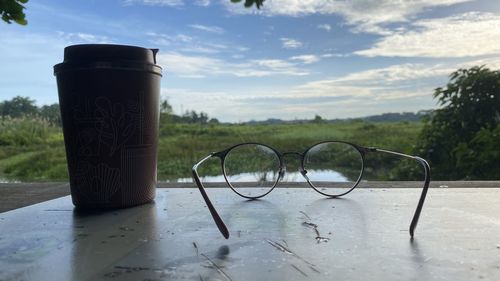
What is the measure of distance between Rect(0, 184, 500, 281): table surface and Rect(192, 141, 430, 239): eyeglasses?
128mm

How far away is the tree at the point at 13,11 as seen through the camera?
3.49 feet

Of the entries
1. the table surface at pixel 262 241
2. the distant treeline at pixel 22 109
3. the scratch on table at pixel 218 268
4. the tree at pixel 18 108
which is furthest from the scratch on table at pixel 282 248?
the tree at pixel 18 108

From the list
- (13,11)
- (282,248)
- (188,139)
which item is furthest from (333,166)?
(188,139)

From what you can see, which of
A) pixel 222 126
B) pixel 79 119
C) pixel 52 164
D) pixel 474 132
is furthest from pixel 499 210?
pixel 222 126

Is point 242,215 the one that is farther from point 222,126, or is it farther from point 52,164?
point 222,126

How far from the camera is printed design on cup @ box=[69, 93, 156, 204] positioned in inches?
46.7

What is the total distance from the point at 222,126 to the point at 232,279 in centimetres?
650

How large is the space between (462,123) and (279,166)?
8.98 ft

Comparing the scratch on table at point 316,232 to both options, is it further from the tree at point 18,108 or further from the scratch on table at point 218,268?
the tree at point 18,108

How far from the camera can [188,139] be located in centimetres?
625

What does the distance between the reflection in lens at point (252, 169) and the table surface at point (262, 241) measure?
14 cm

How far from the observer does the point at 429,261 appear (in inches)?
28.0

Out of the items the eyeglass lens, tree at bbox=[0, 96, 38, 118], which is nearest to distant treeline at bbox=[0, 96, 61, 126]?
tree at bbox=[0, 96, 38, 118]

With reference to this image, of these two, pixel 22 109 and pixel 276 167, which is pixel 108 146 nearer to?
pixel 276 167
